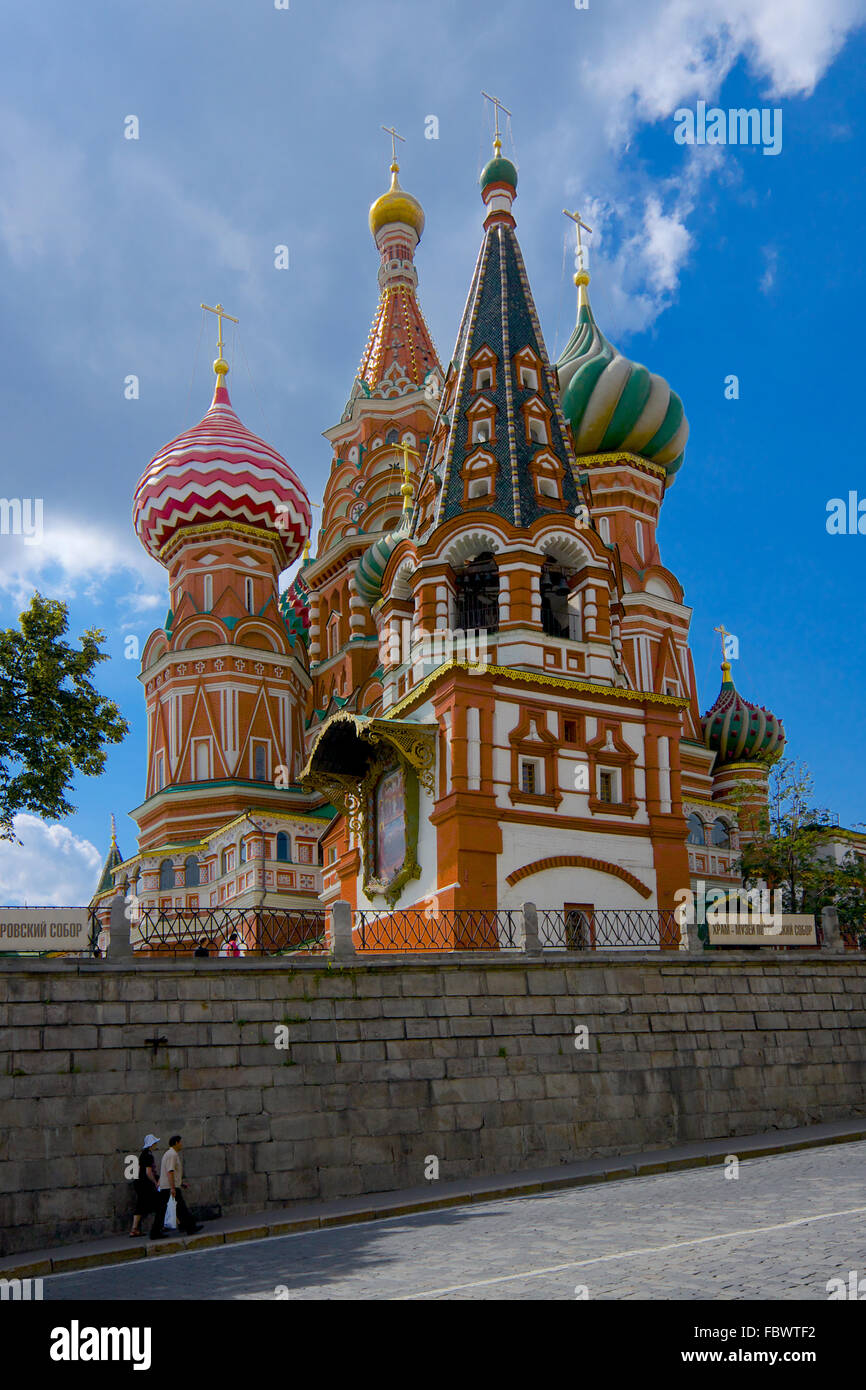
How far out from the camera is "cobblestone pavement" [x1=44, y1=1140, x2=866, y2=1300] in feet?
31.1

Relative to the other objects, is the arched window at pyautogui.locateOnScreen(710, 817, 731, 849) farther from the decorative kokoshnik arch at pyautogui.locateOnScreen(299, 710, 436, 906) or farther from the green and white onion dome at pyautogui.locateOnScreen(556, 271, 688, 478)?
the decorative kokoshnik arch at pyautogui.locateOnScreen(299, 710, 436, 906)

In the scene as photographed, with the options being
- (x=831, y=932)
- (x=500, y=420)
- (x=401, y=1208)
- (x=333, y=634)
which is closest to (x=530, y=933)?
(x=401, y=1208)

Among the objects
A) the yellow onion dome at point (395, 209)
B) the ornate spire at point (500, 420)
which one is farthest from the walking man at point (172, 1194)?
the yellow onion dome at point (395, 209)

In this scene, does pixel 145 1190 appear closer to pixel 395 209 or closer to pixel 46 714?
pixel 46 714

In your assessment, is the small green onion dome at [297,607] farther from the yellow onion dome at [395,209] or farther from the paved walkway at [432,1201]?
the paved walkway at [432,1201]

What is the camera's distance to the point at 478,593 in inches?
1142

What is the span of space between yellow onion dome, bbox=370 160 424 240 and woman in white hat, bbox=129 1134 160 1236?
144 feet

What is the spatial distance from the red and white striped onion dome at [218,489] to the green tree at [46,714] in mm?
23688

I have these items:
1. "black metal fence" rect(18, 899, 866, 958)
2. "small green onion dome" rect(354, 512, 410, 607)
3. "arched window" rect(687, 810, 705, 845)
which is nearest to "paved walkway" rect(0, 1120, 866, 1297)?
"black metal fence" rect(18, 899, 866, 958)

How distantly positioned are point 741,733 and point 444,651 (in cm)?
1861
